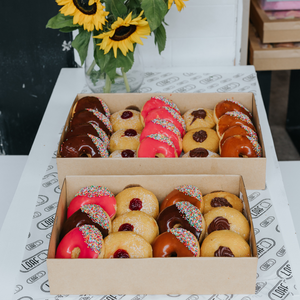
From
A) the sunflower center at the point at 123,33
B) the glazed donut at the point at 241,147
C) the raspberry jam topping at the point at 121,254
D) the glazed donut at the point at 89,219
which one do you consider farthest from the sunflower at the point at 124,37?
the raspberry jam topping at the point at 121,254

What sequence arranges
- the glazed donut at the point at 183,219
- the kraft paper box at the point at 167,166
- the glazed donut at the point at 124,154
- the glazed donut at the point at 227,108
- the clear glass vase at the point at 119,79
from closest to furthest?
the glazed donut at the point at 183,219, the kraft paper box at the point at 167,166, the glazed donut at the point at 124,154, the glazed donut at the point at 227,108, the clear glass vase at the point at 119,79

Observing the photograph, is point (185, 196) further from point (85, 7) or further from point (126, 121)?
point (85, 7)

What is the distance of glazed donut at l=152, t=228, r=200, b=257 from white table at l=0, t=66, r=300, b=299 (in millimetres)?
226

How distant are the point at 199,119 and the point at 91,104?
34cm

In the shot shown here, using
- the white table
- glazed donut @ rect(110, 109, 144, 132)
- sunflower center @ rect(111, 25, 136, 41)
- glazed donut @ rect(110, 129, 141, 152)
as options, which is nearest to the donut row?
the white table

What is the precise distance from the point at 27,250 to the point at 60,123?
0.58 m

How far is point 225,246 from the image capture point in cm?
75

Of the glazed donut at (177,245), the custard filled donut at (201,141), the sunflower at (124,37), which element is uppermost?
the sunflower at (124,37)

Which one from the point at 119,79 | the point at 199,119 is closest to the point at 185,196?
the point at 199,119

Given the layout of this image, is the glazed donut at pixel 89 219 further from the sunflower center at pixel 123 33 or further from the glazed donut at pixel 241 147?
the sunflower center at pixel 123 33

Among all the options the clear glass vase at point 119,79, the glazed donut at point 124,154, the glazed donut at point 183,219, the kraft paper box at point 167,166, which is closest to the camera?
the glazed donut at point 183,219

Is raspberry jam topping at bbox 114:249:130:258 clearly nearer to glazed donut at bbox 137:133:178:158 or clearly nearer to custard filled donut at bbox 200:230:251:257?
custard filled donut at bbox 200:230:251:257

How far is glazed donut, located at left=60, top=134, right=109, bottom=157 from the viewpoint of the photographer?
3.31ft

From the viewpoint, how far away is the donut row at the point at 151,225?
75cm
